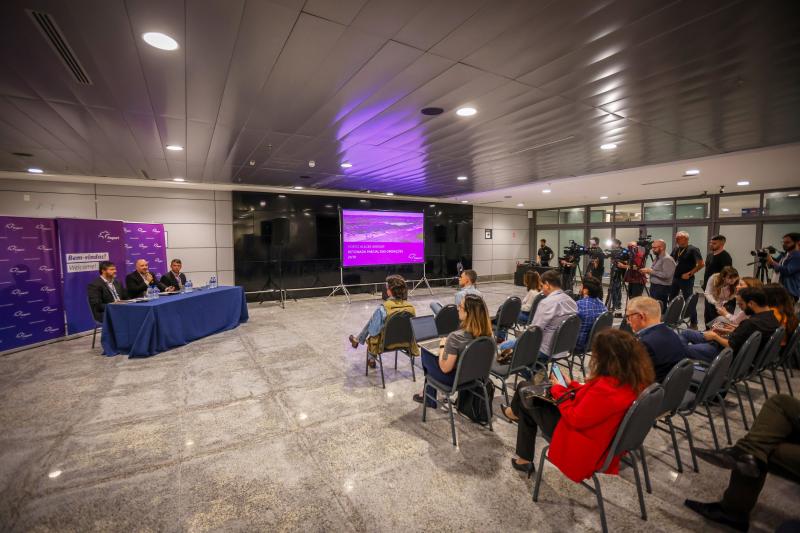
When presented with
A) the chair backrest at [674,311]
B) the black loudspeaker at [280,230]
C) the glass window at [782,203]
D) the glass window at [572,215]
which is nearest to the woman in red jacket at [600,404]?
the chair backrest at [674,311]

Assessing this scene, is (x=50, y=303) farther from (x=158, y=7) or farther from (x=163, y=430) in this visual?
(x=158, y=7)

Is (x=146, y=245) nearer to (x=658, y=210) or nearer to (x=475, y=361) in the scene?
(x=475, y=361)

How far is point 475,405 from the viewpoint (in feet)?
10.2

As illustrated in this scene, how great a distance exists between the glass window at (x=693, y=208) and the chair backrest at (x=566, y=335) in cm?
997

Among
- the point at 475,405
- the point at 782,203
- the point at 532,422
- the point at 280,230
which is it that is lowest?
the point at 475,405

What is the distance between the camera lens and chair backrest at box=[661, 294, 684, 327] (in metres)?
4.74

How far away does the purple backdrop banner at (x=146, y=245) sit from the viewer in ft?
24.1

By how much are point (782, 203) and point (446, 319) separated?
10768mm

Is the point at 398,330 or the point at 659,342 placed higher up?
the point at 659,342

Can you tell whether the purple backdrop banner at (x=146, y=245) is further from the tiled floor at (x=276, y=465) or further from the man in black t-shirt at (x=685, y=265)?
the man in black t-shirt at (x=685, y=265)

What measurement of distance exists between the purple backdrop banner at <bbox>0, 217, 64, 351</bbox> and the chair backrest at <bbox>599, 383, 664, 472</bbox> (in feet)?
24.8

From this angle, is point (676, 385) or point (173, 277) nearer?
point (676, 385)

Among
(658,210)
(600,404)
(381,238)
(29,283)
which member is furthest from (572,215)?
(29,283)

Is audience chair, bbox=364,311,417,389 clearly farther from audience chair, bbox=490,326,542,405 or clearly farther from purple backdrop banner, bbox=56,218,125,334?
purple backdrop banner, bbox=56,218,125,334
